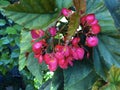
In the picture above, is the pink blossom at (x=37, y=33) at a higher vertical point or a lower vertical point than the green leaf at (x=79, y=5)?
lower

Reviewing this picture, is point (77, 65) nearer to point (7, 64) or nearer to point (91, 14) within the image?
point (91, 14)

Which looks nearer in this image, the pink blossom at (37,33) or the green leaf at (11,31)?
the pink blossom at (37,33)

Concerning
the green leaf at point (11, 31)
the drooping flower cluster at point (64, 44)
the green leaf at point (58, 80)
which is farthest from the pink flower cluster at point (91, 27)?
the green leaf at point (11, 31)

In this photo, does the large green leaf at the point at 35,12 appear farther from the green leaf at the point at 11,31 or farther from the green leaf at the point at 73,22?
the green leaf at the point at 11,31

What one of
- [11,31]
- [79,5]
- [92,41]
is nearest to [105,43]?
[92,41]

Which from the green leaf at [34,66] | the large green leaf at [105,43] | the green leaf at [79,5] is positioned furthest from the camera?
the green leaf at [34,66]

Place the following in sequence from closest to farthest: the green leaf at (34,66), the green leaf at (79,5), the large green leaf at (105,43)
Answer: the green leaf at (79,5) → the large green leaf at (105,43) → the green leaf at (34,66)

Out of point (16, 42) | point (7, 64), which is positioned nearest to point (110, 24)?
point (16, 42)
